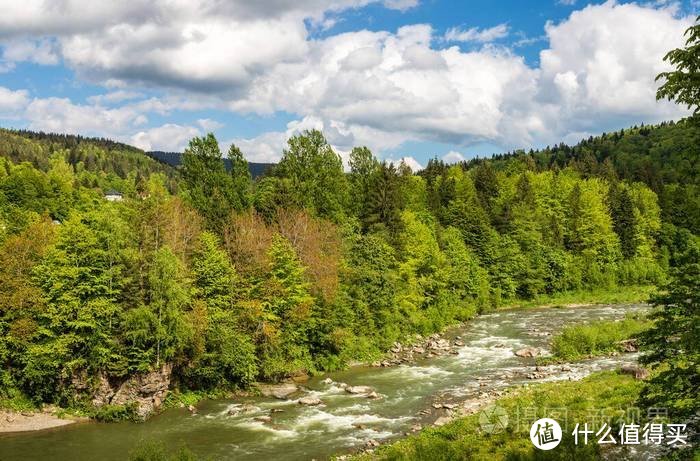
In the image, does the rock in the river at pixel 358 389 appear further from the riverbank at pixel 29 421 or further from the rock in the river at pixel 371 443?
the riverbank at pixel 29 421

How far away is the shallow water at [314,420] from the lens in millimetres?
28344

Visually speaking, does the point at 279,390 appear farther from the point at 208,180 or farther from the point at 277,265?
the point at 208,180

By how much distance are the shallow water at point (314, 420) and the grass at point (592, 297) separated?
30527mm

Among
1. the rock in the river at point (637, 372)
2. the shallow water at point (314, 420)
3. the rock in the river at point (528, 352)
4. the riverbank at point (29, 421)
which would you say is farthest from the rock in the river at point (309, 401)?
the rock in the river at point (528, 352)

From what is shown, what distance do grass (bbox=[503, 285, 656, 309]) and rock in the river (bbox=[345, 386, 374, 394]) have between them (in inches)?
1657

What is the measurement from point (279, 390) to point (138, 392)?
9605mm

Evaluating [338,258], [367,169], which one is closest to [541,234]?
[367,169]

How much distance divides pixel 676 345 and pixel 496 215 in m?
74.3

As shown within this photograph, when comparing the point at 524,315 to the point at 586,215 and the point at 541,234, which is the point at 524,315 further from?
the point at 586,215

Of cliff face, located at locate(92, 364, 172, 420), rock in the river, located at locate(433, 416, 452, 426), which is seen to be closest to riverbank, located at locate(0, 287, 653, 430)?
cliff face, located at locate(92, 364, 172, 420)

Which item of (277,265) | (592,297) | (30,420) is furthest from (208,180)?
(592,297)

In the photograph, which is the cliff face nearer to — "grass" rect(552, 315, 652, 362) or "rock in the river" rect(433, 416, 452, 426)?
"rock in the river" rect(433, 416, 452, 426)

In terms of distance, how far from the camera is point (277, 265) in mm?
42250

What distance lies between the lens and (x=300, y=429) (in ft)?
102
